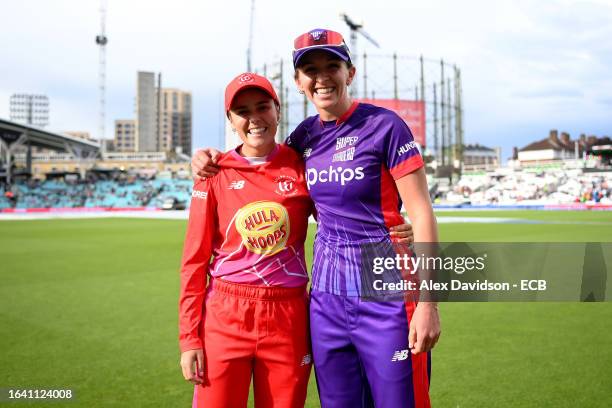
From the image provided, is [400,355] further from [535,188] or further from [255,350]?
[535,188]

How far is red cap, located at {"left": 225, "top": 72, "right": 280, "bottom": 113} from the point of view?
9.48 feet

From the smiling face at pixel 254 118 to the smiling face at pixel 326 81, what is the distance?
9.9 inches

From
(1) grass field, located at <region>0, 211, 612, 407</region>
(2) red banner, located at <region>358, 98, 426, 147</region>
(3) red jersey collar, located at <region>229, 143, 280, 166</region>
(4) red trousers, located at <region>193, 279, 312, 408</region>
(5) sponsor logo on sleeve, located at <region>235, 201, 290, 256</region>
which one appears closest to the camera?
(4) red trousers, located at <region>193, 279, 312, 408</region>

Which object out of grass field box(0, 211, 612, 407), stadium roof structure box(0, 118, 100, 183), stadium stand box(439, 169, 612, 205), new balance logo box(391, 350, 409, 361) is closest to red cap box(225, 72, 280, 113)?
new balance logo box(391, 350, 409, 361)

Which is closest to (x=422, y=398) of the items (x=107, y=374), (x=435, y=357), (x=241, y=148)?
(x=241, y=148)

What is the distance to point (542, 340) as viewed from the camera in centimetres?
613

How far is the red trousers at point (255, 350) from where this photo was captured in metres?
2.75

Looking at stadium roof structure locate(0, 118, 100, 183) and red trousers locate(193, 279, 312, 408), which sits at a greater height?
stadium roof structure locate(0, 118, 100, 183)

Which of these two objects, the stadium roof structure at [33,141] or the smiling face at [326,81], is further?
the stadium roof structure at [33,141]

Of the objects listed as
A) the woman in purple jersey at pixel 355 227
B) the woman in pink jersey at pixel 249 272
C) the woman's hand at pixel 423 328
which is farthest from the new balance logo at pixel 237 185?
the woman's hand at pixel 423 328

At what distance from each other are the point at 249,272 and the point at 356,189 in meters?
0.73

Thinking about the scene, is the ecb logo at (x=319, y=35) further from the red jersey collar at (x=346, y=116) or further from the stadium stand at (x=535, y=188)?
the stadium stand at (x=535, y=188)

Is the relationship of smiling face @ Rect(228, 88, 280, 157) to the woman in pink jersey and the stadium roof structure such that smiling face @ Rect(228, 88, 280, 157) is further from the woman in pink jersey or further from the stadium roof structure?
the stadium roof structure

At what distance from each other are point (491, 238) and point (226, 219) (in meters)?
15.5
